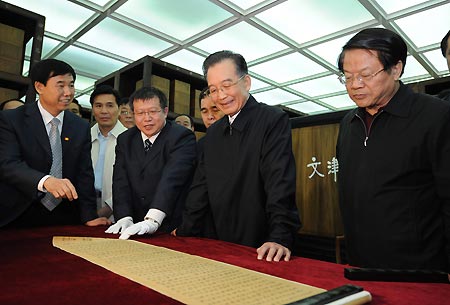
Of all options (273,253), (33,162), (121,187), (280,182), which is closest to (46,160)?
(33,162)

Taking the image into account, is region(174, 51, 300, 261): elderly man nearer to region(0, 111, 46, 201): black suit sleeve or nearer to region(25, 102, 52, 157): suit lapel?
region(0, 111, 46, 201): black suit sleeve

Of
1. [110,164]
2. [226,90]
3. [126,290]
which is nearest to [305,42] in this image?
[110,164]

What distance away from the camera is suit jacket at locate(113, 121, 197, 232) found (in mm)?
1668

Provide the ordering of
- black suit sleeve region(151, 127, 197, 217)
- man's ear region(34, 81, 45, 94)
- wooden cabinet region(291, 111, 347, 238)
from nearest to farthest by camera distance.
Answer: black suit sleeve region(151, 127, 197, 217), man's ear region(34, 81, 45, 94), wooden cabinet region(291, 111, 347, 238)

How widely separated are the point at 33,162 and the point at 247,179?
1061 mm

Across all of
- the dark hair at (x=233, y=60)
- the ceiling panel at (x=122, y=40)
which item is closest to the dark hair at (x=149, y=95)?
the dark hair at (x=233, y=60)

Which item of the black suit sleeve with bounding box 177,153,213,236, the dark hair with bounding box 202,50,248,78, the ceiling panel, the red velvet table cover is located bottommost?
the red velvet table cover

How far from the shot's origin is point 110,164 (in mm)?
2400

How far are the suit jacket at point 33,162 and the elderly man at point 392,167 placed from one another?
1.31 m

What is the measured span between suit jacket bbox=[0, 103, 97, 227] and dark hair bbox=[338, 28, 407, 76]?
4.59 feet

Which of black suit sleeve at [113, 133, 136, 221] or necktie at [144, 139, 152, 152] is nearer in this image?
black suit sleeve at [113, 133, 136, 221]

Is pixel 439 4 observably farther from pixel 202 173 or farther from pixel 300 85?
pixel 202 173

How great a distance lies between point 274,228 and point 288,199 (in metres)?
0.13

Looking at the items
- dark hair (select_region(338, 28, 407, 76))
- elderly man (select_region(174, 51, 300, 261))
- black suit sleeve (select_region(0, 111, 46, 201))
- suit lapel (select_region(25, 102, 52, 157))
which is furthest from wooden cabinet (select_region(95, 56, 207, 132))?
dark hair (select_region(338, 28, 407, 76))
